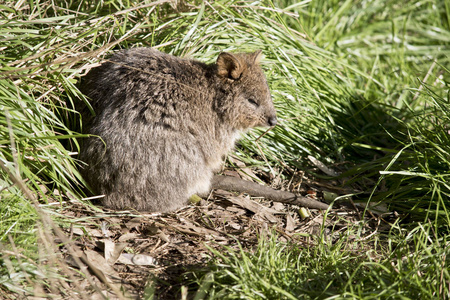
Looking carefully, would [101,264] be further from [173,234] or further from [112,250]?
[173,234]

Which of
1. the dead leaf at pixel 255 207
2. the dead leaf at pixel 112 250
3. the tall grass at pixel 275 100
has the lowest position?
the dead leaf at pixel 255 207

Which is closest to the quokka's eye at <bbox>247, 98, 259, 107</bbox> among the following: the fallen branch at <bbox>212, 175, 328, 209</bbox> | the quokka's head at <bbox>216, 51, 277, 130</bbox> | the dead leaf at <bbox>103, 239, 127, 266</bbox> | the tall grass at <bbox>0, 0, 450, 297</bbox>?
the quokka's head at <bbox>216, 51, 277, 130</bbox>

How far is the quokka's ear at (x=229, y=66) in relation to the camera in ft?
15.5

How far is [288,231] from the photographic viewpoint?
15.0 feet

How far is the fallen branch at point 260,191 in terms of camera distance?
5.00 meters

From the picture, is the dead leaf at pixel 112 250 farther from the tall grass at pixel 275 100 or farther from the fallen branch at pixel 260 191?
the fallen branch at pixel 260 191

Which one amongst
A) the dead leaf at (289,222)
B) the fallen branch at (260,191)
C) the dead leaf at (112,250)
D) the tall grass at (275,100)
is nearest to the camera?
the dead leaf at (112,250)

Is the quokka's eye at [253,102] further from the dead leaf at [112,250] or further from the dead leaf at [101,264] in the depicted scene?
the dead leaf at [101,264]

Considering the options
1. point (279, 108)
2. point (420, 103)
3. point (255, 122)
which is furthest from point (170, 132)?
point (420, 103)

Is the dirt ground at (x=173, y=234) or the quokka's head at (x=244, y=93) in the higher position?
the quokka's head at (x=244, y=93)

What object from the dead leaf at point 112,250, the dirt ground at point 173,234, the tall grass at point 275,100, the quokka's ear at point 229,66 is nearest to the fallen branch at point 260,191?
the dirt ground at point 173,234

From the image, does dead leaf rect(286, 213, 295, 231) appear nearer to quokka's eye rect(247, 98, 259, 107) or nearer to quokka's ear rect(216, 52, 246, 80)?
quokka's eye rect(247, 98, 259, 107)

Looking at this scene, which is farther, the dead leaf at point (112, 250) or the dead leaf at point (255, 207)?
the dead leaf at point (255, 207)

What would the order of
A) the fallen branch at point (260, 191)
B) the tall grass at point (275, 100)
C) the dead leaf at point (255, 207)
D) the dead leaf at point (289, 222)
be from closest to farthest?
the tall grass at point (275, 100) < the dead leaf at point (289, 222) < the dead leaf at point (255, 207) < the fallen branch at point (260, 191)
